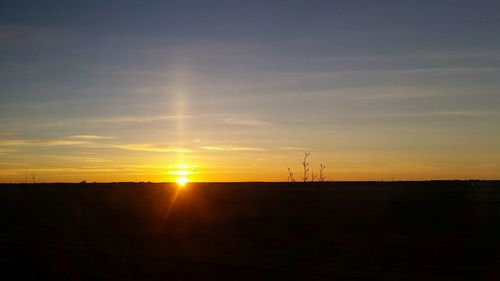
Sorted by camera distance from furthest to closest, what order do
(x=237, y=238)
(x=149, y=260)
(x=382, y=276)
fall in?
(x=237, y=238) < (x=149, y=260) < (x=382, y=276)

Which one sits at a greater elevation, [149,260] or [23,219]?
[23,219]

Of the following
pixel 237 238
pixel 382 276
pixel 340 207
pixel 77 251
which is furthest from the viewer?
pixel 340 207

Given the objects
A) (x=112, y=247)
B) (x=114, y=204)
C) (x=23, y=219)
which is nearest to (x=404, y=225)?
(x=112, y=247)

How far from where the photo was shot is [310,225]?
39.5m

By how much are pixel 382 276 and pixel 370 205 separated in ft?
108

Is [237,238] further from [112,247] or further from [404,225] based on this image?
[404,225]

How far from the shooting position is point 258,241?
105 ft

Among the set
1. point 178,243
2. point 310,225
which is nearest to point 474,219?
point 310,225

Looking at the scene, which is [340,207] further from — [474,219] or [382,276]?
[382,276]

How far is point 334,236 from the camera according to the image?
33.9m

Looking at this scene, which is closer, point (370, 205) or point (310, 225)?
point (310, 225)

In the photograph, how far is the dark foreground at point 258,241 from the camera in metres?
21.6

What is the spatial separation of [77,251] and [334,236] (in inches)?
531

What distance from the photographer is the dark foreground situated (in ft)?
71.0
